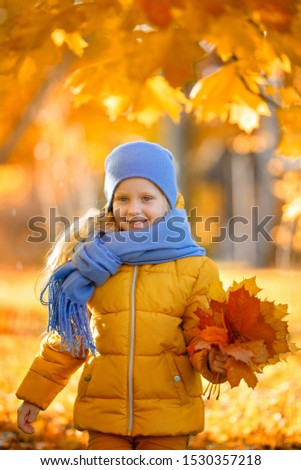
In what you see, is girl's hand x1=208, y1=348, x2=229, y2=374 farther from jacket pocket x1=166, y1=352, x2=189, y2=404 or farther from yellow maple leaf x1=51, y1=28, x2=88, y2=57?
yellow maple leaf x1=51, y1=28, x2=88, y2=57

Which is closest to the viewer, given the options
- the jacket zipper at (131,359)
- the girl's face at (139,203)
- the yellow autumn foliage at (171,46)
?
the jacket zipper at (131,359)

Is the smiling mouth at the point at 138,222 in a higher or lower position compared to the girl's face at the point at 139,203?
lower

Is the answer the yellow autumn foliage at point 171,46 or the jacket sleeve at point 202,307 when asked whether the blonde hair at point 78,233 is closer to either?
the jacket sleeve at point 202,307

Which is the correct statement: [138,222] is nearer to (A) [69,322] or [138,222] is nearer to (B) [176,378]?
(A) [69,322]

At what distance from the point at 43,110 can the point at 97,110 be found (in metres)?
0.74

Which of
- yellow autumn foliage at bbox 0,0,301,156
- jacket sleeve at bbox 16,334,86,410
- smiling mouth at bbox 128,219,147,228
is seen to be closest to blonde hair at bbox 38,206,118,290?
smiling mouth at bbox 128,219,147,228

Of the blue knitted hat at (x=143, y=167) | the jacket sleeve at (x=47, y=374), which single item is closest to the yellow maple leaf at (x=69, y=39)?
the blue knitted hat at (x=143, y=167)

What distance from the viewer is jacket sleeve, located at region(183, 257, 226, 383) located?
226cm

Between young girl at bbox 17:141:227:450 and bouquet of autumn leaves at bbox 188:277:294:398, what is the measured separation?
7 cm

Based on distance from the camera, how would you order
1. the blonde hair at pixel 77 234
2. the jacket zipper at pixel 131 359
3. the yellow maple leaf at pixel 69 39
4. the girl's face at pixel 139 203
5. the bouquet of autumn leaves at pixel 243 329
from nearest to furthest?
the bouquet of autumn leaves at pixel 243 329 → the jacket zipper at pixel 131 359 → the girl's face at pixel 139 203 → the blonde hair at pixel 77 234 → the yellow maple leaf at pixel 69 39

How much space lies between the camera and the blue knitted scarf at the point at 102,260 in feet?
7.77

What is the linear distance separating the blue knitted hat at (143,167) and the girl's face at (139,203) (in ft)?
0.07

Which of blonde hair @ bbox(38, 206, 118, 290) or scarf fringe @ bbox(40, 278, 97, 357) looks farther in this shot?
blonde hair @ bbox(38, 206, 118, 290)

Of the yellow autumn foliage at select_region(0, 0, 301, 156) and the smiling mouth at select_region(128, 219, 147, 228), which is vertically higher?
the yellow autumn foliage at select_region(0, 0, 301, 156)
